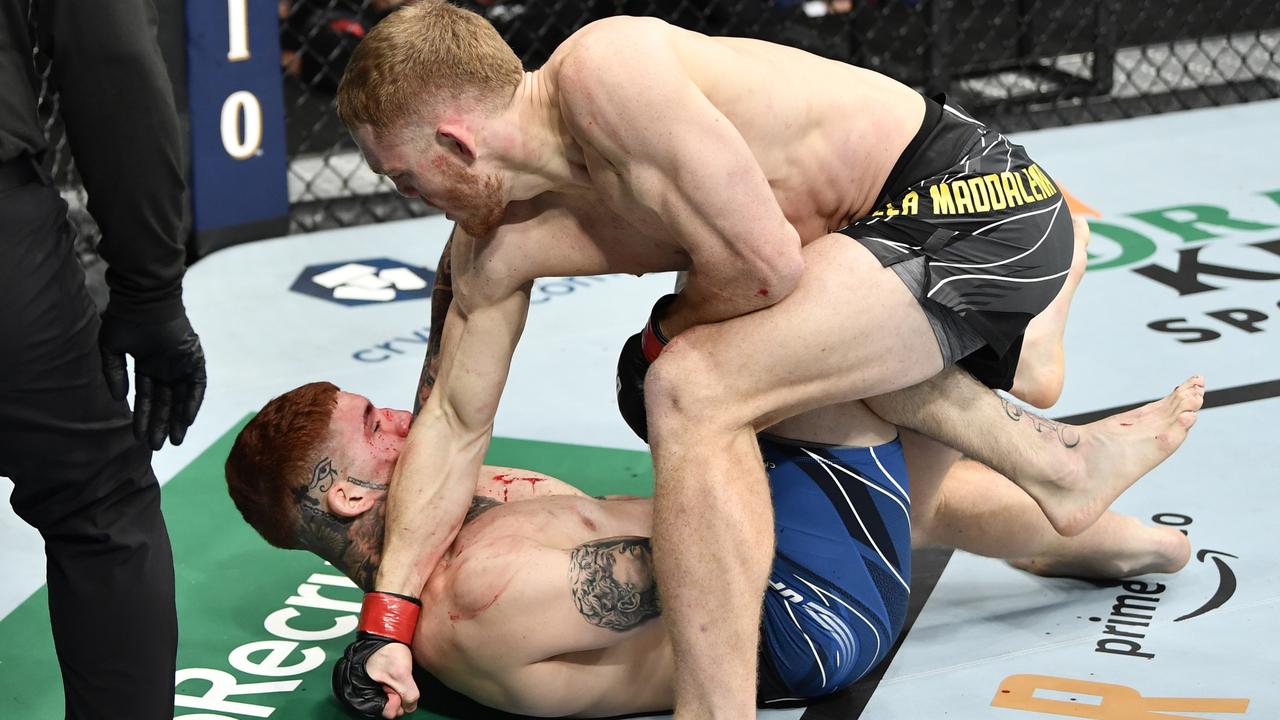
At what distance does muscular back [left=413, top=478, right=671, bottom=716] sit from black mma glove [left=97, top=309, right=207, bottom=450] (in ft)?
1.23

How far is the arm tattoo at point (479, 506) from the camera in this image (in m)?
1.91

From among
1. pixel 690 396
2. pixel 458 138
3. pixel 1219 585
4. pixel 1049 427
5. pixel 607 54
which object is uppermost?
pixel 607 54

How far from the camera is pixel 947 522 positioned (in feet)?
6.66

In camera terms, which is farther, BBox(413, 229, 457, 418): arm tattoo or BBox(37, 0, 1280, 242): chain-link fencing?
BBox(37, 0, 1280, 242): chain-link fencing

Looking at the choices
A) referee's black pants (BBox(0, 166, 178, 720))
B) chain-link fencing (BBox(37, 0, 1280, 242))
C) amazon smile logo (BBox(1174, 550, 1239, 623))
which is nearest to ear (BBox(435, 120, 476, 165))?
referee's black pants (BBox(0, 166, 178, 720))

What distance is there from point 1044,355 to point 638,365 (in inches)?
22.5

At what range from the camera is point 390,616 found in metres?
1.77

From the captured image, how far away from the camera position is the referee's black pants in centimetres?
141

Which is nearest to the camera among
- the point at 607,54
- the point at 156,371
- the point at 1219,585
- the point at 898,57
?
the point at 156,371

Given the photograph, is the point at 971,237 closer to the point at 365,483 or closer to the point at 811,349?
the point at 811,349

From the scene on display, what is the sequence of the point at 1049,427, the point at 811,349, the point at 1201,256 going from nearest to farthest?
the point at 811,349 → the point at 1049,427 → the point at 1201,256

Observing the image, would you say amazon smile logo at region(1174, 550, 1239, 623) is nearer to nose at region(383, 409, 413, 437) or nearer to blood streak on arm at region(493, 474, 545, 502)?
blood streak on arm at region(493, 474, 545, 502)

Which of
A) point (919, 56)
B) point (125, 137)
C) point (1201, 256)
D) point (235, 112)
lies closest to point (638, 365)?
point (125, 137)

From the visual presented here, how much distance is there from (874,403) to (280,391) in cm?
133
